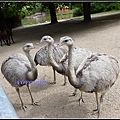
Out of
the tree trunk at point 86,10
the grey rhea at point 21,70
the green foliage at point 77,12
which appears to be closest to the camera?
the grey rhea at point 21,70

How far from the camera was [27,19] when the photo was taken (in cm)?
2178

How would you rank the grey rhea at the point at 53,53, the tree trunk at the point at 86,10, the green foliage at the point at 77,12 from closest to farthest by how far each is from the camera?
the grey rhea at the point at 53,53 → the tree trunk at the point at 86,10 → the green foliage at the point at 77,12

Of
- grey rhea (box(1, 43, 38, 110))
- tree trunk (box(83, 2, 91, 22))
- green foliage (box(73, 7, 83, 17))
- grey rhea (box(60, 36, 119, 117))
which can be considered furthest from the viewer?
green foliage (box(73, 7, 83, 17))

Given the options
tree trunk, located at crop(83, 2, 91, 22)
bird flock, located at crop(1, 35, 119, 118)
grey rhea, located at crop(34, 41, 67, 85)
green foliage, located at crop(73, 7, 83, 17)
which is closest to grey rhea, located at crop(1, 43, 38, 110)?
bird flock, located at crop(1, 35, 119, 118)

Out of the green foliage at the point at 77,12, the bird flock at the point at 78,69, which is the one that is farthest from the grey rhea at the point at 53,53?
the green foliage at the point at 77,12

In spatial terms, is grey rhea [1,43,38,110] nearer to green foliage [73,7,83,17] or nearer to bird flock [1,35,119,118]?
bird flock [1,35,119,118]

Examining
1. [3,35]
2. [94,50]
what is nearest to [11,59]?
[94,50]

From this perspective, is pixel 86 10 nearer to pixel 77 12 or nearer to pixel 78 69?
pixel 78 69

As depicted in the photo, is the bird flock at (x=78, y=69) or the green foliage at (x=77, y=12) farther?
the green foliage at (x=77, y=12)

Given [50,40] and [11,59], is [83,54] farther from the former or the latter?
[11,59]

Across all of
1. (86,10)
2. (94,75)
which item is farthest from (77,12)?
(94,75)

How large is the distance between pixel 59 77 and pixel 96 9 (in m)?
19.1

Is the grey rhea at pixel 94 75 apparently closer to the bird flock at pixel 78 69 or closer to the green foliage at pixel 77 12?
the bird flock at pixel 78 69

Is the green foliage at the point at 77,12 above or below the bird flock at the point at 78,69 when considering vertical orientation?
below
